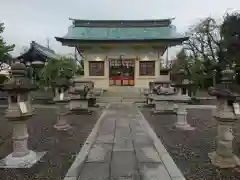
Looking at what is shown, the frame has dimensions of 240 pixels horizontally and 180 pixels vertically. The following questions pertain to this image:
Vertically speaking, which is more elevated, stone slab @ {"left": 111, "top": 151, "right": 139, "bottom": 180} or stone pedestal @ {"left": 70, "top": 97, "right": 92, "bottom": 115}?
stone pedestal @ {"left": 70, "top": 97, "right": 92, "bottom": 115}

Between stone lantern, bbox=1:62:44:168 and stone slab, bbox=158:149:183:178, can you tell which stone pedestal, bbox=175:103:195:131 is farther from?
stone lantern, bbox=1:62:44:168

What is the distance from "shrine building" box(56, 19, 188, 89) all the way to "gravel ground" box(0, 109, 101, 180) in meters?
12.7

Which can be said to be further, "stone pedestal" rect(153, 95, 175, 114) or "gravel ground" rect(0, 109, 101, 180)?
"stone pedestal" rect(153, 95, 175, 114)

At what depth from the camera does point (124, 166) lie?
14.8 ft

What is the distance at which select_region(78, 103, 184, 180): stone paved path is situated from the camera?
4.09 m

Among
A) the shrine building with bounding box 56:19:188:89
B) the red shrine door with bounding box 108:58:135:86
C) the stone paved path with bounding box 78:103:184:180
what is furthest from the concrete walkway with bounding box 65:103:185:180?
the red shrine door with bounding box 108:58:135:86

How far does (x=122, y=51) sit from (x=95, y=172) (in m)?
18.3

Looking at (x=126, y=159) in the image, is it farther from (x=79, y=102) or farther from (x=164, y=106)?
(x=79, y=102)

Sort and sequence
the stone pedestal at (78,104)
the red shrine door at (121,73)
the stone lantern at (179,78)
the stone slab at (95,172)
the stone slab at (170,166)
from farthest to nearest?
the red shrine door at (121,73) < the stone pedestal at (78,104) < the stone lantern at (179,78) < the stone slab at (170,166) < the stone slab at (95,172)

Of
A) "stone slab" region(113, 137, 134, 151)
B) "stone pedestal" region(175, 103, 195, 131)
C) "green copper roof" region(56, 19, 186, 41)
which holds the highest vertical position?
"green copper roof" region(56, 19, 186, 41)

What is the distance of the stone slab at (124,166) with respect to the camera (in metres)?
Answer: 4.05

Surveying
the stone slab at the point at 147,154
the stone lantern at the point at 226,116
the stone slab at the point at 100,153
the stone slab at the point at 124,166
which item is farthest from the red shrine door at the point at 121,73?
the stone lantern at the point at 226,116

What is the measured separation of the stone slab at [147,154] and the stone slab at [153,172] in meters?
0.24

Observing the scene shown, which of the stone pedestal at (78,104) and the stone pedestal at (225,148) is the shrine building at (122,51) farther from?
the stone pedestal at (225,148)
